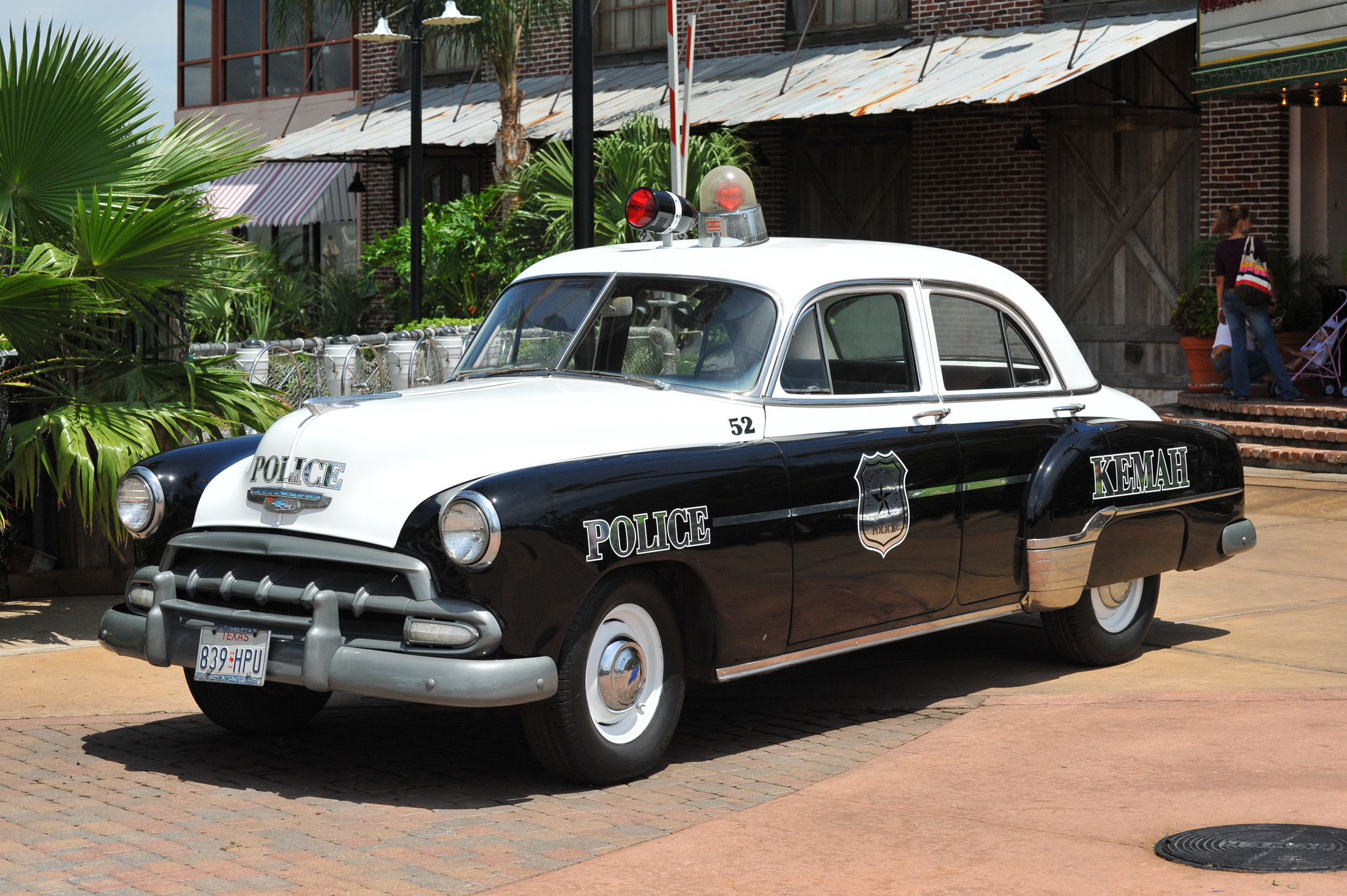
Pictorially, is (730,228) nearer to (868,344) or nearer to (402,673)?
(868,344)

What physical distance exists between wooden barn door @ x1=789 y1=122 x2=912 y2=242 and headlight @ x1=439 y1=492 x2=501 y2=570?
16461 mm

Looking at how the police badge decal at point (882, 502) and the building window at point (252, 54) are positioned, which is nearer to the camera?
the police badge decal at point (882, 502)

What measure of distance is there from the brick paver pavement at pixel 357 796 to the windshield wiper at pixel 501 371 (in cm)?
133

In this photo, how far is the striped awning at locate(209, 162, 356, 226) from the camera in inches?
1122

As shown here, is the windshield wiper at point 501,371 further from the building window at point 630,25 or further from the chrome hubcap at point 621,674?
the building window at point 630,25

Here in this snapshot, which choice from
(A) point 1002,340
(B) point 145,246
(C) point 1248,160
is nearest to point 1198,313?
(C) point 1248,160

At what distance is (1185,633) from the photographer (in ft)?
26.7

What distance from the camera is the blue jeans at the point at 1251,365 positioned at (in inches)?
613

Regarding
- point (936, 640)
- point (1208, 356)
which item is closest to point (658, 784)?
point (936, 640)

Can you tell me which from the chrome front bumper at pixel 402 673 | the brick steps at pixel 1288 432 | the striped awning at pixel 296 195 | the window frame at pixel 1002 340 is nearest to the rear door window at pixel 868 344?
the window frame at pixel 1002 340

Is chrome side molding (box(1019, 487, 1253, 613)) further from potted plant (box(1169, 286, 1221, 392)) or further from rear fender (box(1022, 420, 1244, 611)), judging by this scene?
potted plant (box(1169, 286, 1221, 392))

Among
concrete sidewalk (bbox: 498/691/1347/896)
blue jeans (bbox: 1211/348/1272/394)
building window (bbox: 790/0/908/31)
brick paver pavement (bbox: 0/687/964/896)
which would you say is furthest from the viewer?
building window (bbox: 790/0/908/31)

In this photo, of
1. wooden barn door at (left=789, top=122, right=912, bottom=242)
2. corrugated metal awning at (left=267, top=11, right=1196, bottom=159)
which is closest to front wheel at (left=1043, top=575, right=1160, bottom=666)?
corrugated metal awning at (left=267, top=11, right=1196, bottom=159)

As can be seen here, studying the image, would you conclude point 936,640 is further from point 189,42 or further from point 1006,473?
point 189,42
